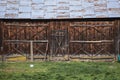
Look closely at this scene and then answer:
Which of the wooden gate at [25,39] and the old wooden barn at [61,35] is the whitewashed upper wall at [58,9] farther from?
the wooden gate at [25,39]

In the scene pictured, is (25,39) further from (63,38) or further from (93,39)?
(93,39)

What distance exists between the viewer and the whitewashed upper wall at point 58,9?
25.8 metres

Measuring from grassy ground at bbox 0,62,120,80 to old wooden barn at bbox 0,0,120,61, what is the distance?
1285 mm

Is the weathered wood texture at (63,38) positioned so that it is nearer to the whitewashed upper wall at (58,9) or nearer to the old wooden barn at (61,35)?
the old wooden barn at (61,35)

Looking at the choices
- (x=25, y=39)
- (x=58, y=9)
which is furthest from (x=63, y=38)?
(x=25, y=39)

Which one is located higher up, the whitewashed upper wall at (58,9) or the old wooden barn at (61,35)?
the whitewashed upper wall at (58,9)

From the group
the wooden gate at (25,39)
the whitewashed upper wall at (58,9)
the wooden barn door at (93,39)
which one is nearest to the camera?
the wooden barn door at (93,39)

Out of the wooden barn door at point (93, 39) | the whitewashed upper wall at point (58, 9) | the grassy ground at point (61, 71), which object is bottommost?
the grassy ground at point (61, 71)

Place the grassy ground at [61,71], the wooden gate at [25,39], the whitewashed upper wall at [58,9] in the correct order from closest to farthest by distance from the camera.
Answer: the grassy ground at [61,71] < the wooden gate at [25,39] < the whitewashed upper wall at [58,9]

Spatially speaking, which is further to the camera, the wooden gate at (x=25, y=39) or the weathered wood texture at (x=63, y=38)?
the wooden gate at (x=25, y=39)

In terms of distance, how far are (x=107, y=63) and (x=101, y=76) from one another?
569 centimetres

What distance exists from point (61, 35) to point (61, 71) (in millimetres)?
5372

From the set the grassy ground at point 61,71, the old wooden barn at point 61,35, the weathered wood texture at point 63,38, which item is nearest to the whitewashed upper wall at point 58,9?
the old wooden barn at point 61,35

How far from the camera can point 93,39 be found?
83.8 ft
